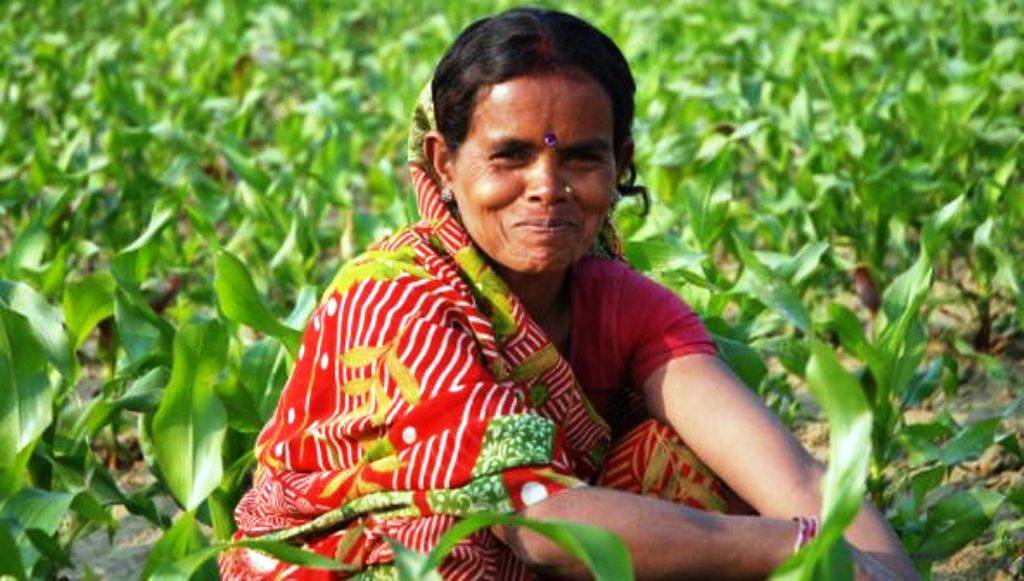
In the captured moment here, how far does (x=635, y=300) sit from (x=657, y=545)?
487mm

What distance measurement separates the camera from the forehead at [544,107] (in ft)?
7.38

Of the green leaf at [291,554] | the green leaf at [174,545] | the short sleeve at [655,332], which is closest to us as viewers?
the green leaf at [291,554]

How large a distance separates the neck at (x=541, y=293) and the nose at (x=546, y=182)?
15 centimetres

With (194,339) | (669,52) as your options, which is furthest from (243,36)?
(194,339)

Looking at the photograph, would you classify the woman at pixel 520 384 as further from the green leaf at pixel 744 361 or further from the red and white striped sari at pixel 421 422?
the green leaf at pixel 744 361

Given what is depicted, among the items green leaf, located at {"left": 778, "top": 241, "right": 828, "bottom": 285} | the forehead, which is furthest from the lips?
green leaf, located at {"left": 778, "top": 241, "right": 828, "bottom": 285}

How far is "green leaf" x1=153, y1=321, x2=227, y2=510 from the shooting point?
8.30 feet

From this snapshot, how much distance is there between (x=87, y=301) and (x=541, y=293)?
1006mm

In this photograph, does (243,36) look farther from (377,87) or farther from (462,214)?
(462,214)

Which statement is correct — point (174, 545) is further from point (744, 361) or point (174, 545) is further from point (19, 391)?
point (744, 361)

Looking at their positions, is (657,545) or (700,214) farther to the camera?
(700,214)

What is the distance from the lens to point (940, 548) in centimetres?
270

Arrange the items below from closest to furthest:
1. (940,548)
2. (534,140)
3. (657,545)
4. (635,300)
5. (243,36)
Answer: (657,545)
(534,140)
(635,300)
(940,548)
(243,36)

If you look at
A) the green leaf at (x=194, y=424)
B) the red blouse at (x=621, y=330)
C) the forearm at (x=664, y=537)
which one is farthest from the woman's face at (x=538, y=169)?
the green leaf at (x=194, y=424)
